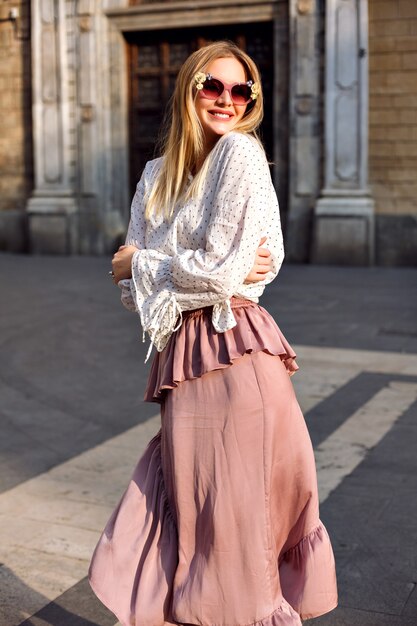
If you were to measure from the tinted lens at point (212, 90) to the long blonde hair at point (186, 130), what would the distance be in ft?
0.09

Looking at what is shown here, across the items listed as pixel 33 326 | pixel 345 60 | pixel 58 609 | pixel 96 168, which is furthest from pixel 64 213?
pixel 58 609

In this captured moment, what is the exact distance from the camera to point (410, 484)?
4.77 m

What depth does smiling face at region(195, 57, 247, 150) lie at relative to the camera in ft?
8.86

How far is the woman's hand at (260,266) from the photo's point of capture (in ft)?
8.71

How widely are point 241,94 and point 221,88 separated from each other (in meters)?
0.06

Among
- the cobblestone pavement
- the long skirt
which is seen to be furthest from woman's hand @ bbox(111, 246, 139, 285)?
the cobblestone pavement

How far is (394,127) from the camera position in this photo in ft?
49.6

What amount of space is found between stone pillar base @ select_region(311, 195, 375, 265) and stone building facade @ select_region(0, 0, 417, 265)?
2 centimetres

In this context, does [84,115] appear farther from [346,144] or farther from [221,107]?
[221,107]

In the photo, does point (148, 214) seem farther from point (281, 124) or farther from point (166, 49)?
point (166, 49)

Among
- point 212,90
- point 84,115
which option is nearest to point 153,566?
point 212,90

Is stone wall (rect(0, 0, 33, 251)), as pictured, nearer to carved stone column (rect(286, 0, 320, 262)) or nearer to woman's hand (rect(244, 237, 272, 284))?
carved stone column (rect(286, 0, 320, 262))

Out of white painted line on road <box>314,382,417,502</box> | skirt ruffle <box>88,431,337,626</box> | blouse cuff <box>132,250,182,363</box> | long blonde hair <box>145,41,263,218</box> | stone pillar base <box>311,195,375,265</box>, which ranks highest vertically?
long blonde hair <box>145,41,263,218</box>

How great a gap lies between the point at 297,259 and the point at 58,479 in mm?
10882
